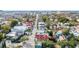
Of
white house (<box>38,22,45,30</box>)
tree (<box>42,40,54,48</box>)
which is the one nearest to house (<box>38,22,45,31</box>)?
white house (<box>38,22,45,30</box>)

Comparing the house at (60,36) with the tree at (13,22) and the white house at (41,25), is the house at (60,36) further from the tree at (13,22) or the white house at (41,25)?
the tree at (13,22)

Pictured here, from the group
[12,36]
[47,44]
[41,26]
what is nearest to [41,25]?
[41,26]

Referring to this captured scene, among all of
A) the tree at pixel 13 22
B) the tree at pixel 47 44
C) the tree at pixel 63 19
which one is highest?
the tree at pixel 63 19
